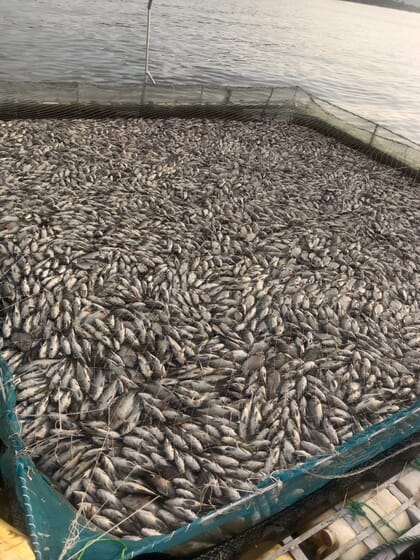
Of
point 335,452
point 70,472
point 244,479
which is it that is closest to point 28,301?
point 70,472

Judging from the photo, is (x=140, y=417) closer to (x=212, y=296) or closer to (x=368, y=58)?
(x=212, y=296)

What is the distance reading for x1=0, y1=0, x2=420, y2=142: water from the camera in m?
26.1

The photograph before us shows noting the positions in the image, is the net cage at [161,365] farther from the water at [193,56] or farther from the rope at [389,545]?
the water at [193,56]

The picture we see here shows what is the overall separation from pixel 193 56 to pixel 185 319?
3172 cm

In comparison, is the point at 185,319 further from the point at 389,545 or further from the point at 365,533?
the point at 389,545

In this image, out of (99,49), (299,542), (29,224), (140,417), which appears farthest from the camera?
(99,49)

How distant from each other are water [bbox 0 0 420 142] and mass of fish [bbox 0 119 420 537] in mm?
17051

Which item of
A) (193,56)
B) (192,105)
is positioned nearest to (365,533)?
(192,105)

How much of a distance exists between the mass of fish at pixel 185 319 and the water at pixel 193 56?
17051 mm

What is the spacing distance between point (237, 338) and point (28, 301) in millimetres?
3230

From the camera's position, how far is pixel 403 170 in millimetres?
13594

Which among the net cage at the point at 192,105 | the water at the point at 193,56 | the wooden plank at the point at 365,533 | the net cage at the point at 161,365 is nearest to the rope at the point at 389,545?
the wooden plank at the point at 365,533

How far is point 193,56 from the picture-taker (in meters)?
32.4

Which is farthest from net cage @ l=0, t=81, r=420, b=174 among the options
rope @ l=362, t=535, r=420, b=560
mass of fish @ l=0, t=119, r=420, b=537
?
rope @ l=362, t=535, r=420, b=560
